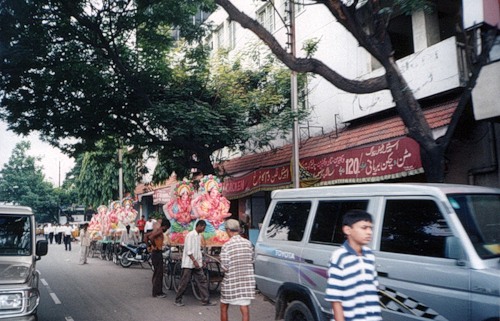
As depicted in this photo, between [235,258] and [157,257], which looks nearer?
[235,258]

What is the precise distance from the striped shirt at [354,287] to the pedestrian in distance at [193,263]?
228 inches

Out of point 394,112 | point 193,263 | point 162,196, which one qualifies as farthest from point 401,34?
point 162,196

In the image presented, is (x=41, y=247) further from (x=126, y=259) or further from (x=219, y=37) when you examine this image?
(x=219, y=37)

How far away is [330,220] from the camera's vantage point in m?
5.19

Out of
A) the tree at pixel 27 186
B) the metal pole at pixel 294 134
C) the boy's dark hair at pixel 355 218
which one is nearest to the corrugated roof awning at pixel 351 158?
the metal pole at pixel 294 134

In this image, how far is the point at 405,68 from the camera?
1098 centimetres

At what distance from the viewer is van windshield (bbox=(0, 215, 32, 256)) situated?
21.5 ft

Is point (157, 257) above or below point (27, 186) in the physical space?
below

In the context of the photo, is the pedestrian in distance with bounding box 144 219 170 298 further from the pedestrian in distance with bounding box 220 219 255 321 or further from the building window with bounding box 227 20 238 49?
the building window with bounding box 227 20 238 49

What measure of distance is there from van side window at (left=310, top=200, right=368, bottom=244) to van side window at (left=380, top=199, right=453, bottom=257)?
15.1 inches

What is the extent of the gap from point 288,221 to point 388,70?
3062 millimetres

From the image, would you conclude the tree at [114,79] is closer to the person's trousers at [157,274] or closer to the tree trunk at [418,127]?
the person's trousers at [157,274]

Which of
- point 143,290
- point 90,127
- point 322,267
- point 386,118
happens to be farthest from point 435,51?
point 90,127

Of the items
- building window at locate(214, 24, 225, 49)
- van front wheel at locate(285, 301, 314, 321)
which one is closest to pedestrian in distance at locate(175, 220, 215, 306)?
van front wheel at locate(285, 301, 314, 321)
